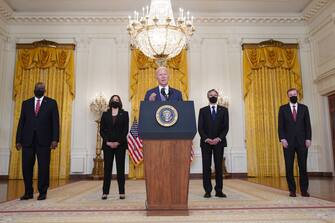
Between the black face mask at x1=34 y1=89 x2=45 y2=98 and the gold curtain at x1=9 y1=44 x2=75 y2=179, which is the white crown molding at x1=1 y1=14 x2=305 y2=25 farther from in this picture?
the black face mask at x1=34 y1=89 x2=45 y2=98

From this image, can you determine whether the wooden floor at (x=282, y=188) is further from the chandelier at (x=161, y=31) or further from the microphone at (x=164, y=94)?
the chandelier at (x=161, y=31)

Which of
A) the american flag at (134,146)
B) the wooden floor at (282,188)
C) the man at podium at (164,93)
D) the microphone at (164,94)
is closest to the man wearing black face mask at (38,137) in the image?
the wooden floor at (282,188)

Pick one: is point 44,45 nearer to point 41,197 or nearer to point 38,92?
point 38,92

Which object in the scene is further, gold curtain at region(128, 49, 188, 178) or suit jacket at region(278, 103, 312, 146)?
gold curtain at region(128, 49, 188, 178)

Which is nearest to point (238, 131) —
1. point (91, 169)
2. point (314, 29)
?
point (314, 29)

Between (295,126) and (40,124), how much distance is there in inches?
146

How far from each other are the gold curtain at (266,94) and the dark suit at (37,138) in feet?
20.7

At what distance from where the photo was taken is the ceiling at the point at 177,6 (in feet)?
30.4

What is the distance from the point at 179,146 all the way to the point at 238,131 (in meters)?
6.54

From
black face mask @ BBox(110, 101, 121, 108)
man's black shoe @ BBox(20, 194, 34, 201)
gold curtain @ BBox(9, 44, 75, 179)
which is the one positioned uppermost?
gold curtain @ BBox(9, 44, 75, 179)

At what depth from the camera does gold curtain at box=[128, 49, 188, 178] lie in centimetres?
942

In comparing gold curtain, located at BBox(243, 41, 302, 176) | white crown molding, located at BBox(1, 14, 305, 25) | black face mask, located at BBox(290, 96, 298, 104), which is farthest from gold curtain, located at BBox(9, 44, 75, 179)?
black face mask, located at BBox(290, 96, 298, 104)

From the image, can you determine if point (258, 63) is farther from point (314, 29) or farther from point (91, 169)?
point (91, 169)

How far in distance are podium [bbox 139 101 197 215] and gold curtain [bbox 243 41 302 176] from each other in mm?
6480
